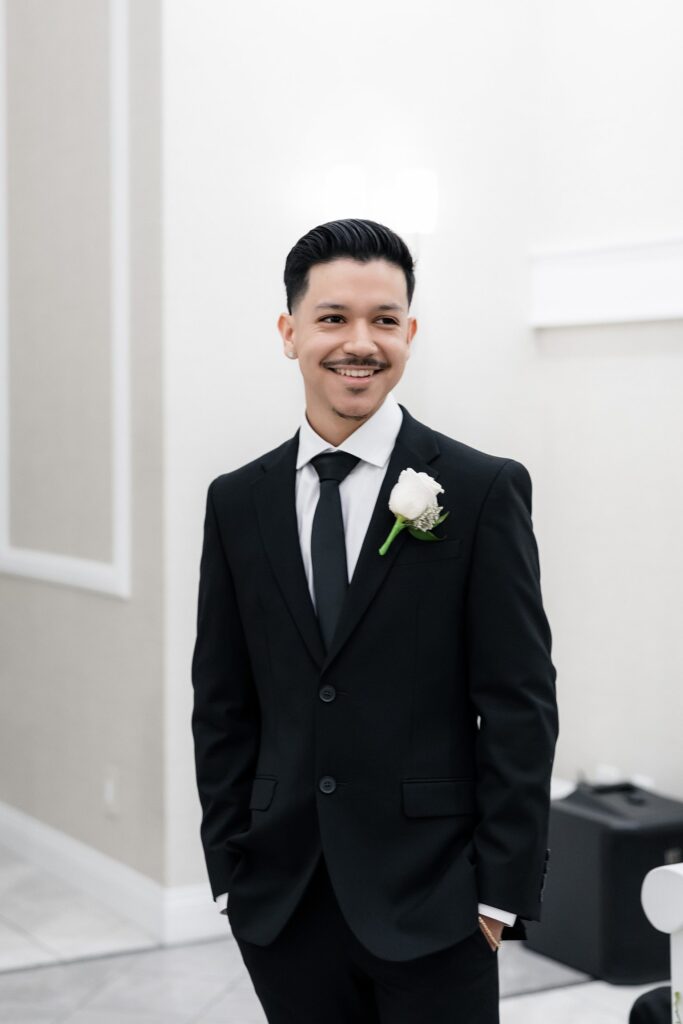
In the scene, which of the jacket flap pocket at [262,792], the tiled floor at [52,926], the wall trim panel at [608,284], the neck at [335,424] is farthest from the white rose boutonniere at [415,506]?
the tiled floor at [52,926]

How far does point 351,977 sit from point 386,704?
0.34m

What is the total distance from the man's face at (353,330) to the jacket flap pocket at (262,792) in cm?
46

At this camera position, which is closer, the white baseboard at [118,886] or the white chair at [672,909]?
the white chair at [672,909]

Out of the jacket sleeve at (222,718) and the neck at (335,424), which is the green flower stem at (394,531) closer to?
the neck at (335,424)

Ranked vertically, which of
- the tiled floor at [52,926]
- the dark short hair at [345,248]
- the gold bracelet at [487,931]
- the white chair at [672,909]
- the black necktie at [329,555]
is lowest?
the tiled floor at [52,926]

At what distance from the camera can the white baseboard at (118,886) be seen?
3.99m

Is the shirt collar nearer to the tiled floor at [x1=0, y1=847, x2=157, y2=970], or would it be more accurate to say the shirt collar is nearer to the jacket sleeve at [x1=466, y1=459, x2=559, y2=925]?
the jacket sleeve at [x1=466, y1=459, x2=559, y2=925]

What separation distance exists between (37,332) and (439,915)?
129 inches

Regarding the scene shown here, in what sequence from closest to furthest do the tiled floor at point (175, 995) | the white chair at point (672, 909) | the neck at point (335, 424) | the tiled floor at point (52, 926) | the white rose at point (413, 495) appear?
the white rose at point (413, 495) < the neck at point (335, 424) < the white chair at point (672, 909) < the tiled floor at point (175, 995) < the tiled floor at point (52, 926)

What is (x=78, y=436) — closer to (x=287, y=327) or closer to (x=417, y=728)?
(x=287, y=327)

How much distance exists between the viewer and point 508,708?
1681mm

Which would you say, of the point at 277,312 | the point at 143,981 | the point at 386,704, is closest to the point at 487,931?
the point at 386,704

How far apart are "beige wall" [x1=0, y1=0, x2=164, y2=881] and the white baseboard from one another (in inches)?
2.1

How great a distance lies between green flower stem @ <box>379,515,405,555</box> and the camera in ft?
5.51
